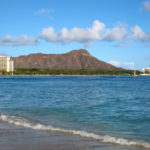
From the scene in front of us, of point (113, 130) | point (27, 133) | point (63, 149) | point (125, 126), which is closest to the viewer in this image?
point (63, 149)

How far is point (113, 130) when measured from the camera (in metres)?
14.6

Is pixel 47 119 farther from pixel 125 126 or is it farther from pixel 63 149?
pixel 63 149

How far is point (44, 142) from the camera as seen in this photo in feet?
36.6

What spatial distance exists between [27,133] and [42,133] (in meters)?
0.66

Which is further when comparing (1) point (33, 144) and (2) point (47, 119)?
(2) point (47, 119)

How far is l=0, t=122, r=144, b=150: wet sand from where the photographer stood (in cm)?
1039

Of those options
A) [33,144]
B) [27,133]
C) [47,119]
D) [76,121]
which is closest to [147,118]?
[76,121]

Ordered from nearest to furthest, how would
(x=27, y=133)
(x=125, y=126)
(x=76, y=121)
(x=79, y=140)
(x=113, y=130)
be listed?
1. (x=79, y=140)
2. (x=27, y=133)
3. (x=113, y=130)
4. (x=125, y=126)
5. (x=76, y=121)

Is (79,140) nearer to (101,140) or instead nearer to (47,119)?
(101,140)

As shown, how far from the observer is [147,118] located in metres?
18.5

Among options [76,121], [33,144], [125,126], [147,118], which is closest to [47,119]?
[76,121]

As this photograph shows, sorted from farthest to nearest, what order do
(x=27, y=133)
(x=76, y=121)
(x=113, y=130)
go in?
1. (x=76, y=121)
2. (x=113, y=130)
3. (x=27, y=133)

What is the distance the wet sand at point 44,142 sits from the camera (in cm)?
1039

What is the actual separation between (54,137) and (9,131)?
239 centimetres
